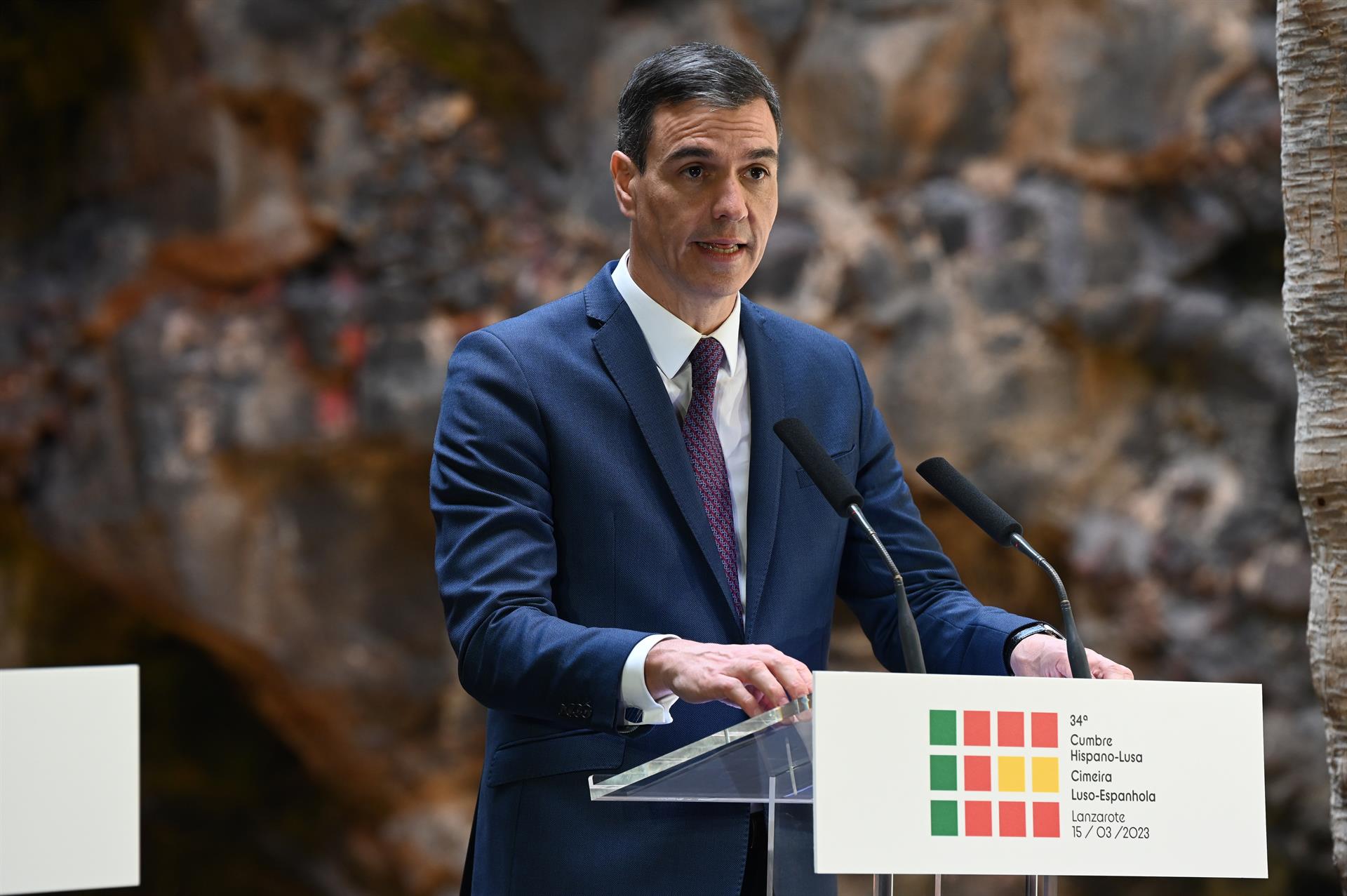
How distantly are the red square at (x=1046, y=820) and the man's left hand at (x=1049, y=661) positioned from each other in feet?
0.63

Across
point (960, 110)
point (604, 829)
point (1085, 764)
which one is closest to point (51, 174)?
point (960, 110)

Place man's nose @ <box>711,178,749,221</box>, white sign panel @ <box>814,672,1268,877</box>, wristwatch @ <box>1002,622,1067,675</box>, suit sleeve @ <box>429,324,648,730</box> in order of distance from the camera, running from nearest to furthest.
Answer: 1. white sign panel @ <box>814,672,1268,877</box>
2. suit sleeve @ <box>429,324,648,730</box>
3. wristwatch @ <box>1002,622,1067,675</box>
4. man's nose @ <box>711,178,749,221</box>

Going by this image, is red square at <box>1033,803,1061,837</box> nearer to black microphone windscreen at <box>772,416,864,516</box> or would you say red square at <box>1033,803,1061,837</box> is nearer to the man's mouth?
black microphone windscreen at <box>772,416,864,516</box>

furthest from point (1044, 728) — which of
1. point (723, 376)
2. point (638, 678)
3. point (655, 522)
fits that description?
point (723, 376)

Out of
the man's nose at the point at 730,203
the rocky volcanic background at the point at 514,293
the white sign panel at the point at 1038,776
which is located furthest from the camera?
the rocky volcanic background at the point at 514,293

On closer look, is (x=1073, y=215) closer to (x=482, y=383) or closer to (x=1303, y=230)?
(x=1303, y=230)

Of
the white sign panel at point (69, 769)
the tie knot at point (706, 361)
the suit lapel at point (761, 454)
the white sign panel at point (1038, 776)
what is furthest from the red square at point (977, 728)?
the white sign panel at point (69, 769)

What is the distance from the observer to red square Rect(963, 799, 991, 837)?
1225mm

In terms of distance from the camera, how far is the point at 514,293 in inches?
191

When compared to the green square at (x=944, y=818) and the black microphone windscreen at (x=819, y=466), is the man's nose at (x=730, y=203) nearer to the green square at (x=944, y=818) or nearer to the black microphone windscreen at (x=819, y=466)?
the black microphone windscreen at (x=819, y=466)

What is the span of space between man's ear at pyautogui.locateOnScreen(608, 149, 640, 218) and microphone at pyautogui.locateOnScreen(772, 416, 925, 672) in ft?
1.44

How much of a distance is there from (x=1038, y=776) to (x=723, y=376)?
66 cm

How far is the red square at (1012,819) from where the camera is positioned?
1.23 metres

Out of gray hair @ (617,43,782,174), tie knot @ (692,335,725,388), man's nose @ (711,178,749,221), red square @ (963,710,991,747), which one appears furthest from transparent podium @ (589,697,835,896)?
gray hair @ (617,43,782,174)
